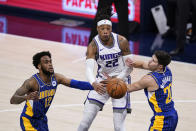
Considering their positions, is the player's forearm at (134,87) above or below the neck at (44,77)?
below

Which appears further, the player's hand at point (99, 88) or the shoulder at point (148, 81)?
the player's hand at point (99, 88)

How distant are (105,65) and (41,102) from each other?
1282 millimetres

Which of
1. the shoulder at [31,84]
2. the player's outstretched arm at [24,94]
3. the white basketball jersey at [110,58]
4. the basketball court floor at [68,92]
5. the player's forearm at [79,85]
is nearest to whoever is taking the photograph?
the player's outstretched arm at [24,94]

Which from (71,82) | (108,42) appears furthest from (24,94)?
(108,42)

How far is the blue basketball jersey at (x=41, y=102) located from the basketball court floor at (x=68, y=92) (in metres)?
1.52

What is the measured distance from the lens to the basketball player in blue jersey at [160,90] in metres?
6.77

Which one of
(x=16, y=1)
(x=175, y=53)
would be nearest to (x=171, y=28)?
(x=175, y=53)

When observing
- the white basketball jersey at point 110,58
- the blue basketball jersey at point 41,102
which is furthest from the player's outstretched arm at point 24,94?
the white basketball jersey at point 110,58

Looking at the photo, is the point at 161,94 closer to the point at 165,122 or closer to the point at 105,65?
the point at 165,122

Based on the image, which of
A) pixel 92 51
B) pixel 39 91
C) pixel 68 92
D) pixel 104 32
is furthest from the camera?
pixel 68 92

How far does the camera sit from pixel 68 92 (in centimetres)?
988

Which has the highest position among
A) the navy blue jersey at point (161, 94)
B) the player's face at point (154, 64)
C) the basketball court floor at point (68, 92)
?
the player's face at point (154, 64)

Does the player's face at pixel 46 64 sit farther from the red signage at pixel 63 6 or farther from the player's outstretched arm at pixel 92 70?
the red signage at pixel 63 6

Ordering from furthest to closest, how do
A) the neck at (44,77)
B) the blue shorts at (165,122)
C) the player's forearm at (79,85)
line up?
the player's forearm at (79,85), the blue shorts at (165,122), the neck at (44,77)
